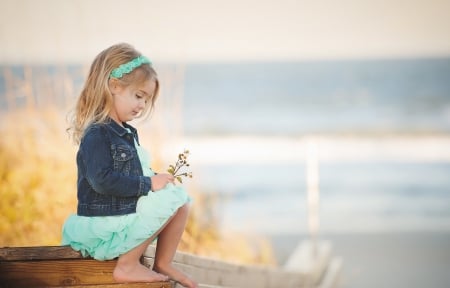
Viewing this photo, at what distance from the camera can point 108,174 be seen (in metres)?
2.48

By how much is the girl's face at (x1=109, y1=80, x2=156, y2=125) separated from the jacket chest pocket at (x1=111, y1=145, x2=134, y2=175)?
0.12 m

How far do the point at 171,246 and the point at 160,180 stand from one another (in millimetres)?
220

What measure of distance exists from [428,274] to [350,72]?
42.6ft

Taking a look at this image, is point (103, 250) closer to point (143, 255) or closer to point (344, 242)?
point (143, 255)

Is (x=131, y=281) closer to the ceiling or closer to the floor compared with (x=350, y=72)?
closer to the floor

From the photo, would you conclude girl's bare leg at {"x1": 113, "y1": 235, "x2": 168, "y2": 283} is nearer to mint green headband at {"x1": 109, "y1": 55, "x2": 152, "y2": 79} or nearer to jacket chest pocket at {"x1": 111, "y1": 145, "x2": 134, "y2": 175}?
jacket chest pocket at {"x1": 111, "y1": 145, "x2": 134, "y2": 175}

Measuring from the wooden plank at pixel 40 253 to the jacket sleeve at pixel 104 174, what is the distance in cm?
21

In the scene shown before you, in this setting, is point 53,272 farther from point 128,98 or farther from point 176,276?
point 128,98

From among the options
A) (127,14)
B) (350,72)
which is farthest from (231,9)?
(127,14)

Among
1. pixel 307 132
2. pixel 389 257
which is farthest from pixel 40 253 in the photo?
pixel 307 132

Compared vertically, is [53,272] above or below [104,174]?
below

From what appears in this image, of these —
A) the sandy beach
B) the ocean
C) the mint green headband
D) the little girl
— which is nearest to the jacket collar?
the little girl

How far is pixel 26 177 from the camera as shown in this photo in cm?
458

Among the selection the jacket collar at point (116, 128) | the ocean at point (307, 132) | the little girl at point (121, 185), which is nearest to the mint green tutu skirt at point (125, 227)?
the little girl at point (121, 185)
